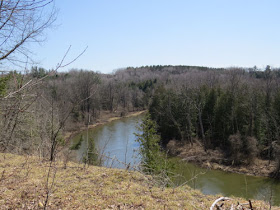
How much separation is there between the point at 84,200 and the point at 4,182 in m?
1.74

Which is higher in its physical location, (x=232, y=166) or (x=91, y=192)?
(x=91, y=192)

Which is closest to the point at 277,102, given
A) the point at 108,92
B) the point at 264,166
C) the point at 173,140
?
the point at 264,166

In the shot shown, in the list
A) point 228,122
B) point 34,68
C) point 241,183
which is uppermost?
point 34,68

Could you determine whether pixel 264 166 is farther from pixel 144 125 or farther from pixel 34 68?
pixel 34 68

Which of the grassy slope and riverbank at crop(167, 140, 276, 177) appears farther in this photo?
riverbank at crop(167, 140, 276, 177)

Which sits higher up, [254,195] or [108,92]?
[108,92]

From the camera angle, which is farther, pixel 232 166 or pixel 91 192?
pixel 232 166

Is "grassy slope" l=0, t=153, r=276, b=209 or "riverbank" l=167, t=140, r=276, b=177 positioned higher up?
"grassy slope" l=0, t=153, r=276, b=209

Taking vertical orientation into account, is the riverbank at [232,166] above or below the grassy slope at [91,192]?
below

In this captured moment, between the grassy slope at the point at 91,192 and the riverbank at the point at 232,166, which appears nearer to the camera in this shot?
the grassy slope at the point at 91,192

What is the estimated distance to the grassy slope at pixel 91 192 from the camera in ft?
12.1

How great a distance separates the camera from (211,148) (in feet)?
82.3

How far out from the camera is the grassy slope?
3.68 m

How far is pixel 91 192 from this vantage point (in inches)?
164
